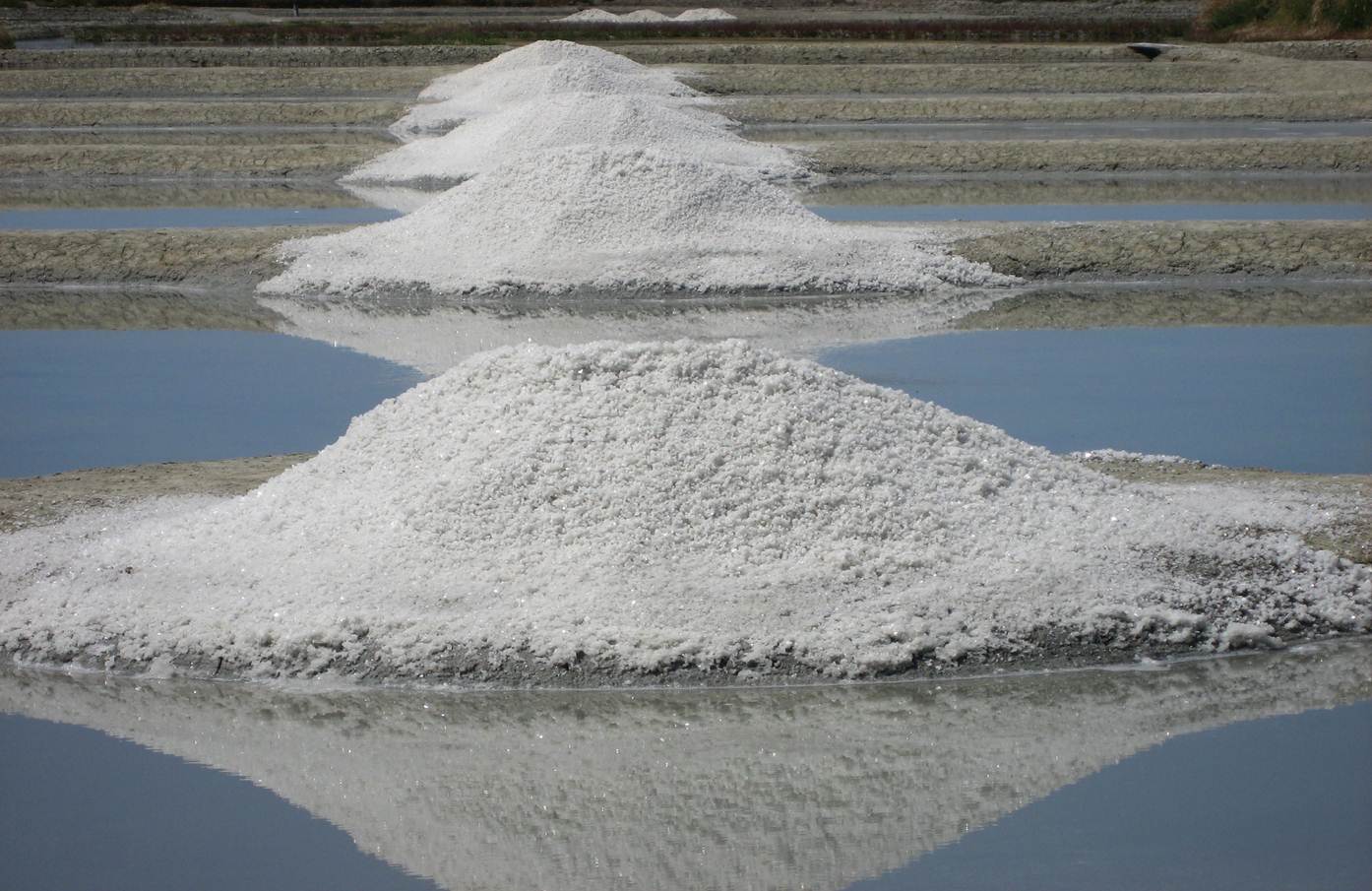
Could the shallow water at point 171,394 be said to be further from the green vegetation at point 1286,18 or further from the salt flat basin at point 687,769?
the green vegetation at point 1286,18

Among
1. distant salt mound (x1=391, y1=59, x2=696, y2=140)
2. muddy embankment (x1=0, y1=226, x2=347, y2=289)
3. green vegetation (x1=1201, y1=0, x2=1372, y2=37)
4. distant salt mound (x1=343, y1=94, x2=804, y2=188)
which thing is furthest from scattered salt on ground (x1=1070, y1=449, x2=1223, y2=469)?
green vegetation (x1=1201, y1=0, x2=1372, y2=37)

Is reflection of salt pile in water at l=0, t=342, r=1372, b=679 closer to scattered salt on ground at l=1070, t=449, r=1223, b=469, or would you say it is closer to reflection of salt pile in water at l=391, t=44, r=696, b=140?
scattered salt on ground at l=1070, t=449, r=1223, b=469

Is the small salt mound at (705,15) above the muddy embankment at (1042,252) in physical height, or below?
above

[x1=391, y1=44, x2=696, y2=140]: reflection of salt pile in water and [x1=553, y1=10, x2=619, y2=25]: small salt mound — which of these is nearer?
[x1=391, y1=44, x2=696, y2=140]: reflection of salt pile in water

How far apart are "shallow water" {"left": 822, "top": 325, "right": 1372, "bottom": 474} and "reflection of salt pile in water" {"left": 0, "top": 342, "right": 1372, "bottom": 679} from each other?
4.46ft

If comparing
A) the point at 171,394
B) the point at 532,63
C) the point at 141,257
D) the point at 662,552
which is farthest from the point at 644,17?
the point at 662,552

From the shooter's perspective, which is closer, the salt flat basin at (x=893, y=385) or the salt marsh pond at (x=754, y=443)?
the salt marsh pond at (x=754, y=443)

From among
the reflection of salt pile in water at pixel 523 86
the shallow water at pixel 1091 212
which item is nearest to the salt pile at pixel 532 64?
the reflection of salt pile in water at pixel 523 86

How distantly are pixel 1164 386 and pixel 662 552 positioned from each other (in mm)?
3292

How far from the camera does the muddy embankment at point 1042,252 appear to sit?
886cm

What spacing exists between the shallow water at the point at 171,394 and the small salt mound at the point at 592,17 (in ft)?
64.5

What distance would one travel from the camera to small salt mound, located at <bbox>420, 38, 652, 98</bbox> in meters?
17.1

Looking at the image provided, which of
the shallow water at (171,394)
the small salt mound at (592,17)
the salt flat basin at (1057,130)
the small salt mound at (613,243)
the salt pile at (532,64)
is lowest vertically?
the shallow water at (171,394)

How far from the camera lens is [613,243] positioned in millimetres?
8883
